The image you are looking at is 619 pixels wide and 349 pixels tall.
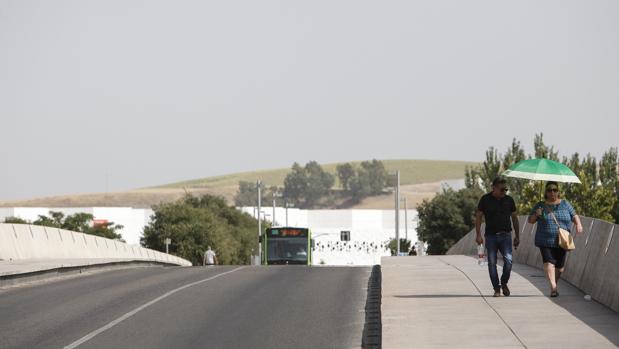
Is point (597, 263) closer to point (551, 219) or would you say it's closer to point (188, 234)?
point (551, 219)

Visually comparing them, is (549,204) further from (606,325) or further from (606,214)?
(606,214)

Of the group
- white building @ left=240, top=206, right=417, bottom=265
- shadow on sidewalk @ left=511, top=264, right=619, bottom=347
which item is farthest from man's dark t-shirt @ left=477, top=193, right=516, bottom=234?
white building @ left=240, top=206, right=417, bottom=265

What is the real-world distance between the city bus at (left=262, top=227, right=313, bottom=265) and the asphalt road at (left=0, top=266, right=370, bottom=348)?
91.5 feet

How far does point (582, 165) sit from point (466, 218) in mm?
18441

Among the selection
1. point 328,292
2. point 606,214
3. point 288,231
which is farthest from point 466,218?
point 328,292

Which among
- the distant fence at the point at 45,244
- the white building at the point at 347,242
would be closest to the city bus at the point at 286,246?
the distant fence at the point at 45,244

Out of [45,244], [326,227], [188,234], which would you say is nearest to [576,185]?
[188,234]

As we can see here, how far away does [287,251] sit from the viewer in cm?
5594

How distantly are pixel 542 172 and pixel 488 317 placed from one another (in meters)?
4.13

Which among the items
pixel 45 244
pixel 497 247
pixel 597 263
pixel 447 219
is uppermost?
A: pixel 497 247

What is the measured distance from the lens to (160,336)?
599 inches

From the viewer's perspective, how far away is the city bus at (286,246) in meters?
55.9

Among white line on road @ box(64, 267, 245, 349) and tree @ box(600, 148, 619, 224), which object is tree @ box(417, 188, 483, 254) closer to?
tree @ box(600, 148, 619, 224)

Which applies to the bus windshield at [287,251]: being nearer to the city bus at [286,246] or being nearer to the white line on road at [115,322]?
the city bus at [286,246]
